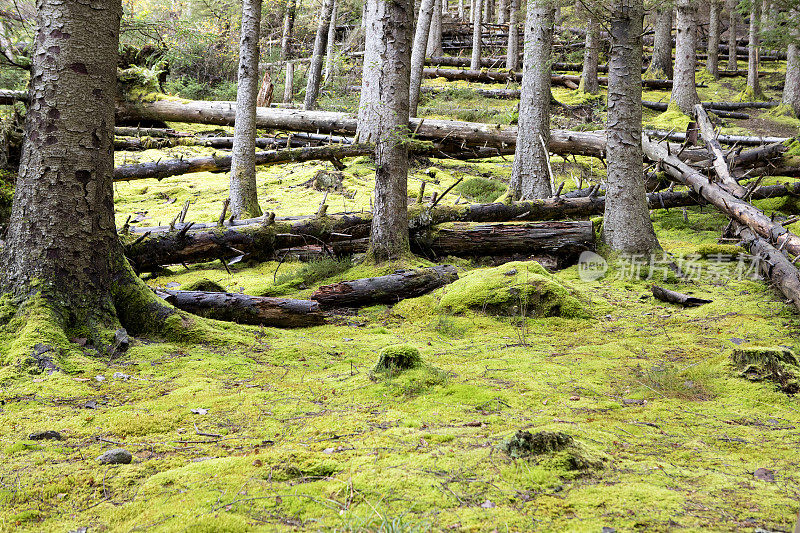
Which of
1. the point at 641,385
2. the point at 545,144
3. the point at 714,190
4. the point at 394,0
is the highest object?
the point at 394,0

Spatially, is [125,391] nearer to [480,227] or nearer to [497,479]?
[497,479]

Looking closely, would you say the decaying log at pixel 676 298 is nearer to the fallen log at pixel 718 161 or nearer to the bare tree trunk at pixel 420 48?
the fallen log at pixel 718 161

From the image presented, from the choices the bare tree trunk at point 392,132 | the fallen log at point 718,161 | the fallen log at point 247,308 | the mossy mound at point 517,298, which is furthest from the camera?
the fallen log at point 718,161

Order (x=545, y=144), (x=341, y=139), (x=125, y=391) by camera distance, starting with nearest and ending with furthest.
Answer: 1. (x=125, y=391)
2. (x=545, y=144)
3. (x=341, y=139)

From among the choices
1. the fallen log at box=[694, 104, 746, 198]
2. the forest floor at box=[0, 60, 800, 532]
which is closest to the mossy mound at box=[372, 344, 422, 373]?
the forest floor at box=[0, 60, 800, 532]

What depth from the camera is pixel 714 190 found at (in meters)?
9.86

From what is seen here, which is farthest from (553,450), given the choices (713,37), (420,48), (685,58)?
(713,37)

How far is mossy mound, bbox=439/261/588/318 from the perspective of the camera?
657 centimetres

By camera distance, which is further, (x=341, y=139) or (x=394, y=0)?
(x=341, y=139)

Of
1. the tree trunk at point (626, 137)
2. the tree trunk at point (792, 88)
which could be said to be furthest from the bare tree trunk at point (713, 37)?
the tree trunk at point (626, 137)

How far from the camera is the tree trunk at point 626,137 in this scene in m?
7.88

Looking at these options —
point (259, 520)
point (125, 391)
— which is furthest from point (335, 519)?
point (125, 391)

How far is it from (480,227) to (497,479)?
6477 millimetres

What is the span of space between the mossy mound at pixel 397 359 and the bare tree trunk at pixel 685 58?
16.6 m
